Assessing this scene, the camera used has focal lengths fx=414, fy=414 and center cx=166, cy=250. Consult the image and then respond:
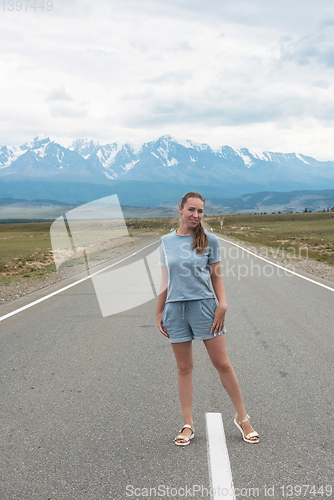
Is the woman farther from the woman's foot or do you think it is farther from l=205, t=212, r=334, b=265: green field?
l=205, t=212, r=334, b=265: green field

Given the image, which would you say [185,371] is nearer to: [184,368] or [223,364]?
[184,368]

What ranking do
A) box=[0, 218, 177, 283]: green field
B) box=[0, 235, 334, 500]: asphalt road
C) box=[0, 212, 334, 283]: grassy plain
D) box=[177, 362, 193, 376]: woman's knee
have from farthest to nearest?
box=[0, 212, 334, 283]: grassy plain < box=[0, 218, 177, 283]: green field < box=[177, 362, 193, 376]: woman's knee < box=[0, 235, 334, 500]: asphalt road

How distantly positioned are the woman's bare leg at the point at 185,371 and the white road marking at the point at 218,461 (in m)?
0.23

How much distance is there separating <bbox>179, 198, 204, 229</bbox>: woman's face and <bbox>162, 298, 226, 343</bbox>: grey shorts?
0.66 meters

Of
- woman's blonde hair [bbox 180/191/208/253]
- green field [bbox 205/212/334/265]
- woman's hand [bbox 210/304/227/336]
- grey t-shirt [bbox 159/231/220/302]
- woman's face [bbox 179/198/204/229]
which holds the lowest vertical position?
green field [bbox 205/212/334/265]

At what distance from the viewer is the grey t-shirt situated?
11.3 ft

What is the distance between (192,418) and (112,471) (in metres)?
1.09

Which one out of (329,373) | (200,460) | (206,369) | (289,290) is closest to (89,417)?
(200,460)

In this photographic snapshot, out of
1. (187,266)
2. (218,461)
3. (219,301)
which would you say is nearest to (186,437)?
(218,461)

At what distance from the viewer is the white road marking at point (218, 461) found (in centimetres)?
289

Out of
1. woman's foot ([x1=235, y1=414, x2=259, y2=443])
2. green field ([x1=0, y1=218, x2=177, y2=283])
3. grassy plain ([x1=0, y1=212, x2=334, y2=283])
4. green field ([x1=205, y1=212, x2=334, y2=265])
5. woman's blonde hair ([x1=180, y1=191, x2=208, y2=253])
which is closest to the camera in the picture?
woman's blonde hair ([x1=180, y1=191, x2=208, y2=253])

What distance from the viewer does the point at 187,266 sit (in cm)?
346

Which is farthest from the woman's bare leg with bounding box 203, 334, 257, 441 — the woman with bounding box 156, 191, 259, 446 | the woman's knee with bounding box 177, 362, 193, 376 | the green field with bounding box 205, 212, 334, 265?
the green field with bounding box 205, 212, 334, 265

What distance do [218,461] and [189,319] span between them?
3.67 feet
